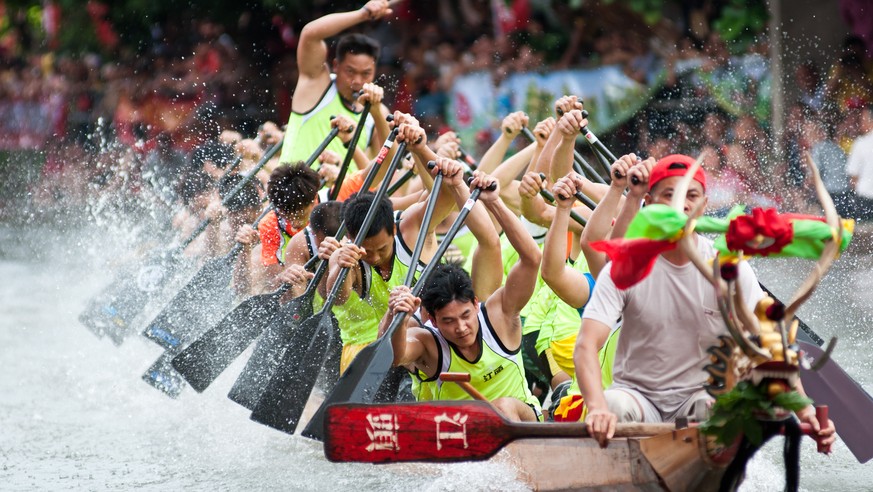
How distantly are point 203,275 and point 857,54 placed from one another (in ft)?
18.3

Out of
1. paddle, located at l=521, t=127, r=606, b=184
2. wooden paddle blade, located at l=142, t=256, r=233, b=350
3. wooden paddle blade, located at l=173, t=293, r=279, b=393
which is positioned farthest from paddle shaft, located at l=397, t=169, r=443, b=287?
wooden paddle blade, located at l=142, t=256, r=233, b=350

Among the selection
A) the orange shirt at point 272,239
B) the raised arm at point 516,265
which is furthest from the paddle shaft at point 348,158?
the raised arm at point 516,265

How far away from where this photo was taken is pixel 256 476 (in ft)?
19.7

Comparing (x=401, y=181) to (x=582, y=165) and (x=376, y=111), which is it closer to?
(x=376, y=111)

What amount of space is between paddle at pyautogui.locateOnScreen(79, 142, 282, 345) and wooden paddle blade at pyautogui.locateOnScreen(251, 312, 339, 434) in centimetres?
226

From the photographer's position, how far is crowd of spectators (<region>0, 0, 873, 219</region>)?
32.8 ft

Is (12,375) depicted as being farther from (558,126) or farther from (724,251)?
(724,251)

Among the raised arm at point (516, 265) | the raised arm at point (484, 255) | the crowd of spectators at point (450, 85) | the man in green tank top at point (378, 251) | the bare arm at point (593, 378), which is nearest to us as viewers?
the bare arm at point (593, 378)

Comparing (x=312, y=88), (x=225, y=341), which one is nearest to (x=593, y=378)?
(x=225, y=341)

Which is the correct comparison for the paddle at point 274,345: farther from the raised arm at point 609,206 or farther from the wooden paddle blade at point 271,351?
the raised arm at point 609,206

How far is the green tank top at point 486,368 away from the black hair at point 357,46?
2.81m

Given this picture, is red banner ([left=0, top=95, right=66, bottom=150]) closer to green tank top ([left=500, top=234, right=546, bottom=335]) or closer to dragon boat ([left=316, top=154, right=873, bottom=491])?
green tank top ([left=500, top=234, right=546, bottom=335])

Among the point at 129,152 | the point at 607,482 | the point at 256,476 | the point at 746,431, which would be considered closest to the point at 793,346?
the point at 746,431

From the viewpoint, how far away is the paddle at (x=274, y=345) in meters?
5.86
